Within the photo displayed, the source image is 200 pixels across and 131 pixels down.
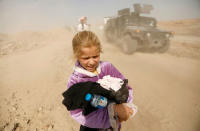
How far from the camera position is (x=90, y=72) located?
2.70 ft

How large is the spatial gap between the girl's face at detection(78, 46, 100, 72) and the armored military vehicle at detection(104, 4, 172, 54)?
3.13 m

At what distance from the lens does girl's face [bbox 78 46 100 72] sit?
772 mm

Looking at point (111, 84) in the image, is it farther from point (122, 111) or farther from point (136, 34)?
point (136, 34)

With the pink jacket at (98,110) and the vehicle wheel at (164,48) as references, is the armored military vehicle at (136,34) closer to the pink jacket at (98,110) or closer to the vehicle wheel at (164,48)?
the vehicle wheel at (164,48)

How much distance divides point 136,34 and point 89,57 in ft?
11.7

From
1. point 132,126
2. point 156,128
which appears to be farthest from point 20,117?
point 156,128

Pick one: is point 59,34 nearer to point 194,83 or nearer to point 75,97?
point 194,83

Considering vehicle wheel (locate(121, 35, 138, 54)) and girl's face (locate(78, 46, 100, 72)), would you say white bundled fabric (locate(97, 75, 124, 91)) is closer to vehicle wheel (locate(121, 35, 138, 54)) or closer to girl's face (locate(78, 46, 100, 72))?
girl's face (locate(78, 46, 100, 72))

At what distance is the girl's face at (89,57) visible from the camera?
77 cm

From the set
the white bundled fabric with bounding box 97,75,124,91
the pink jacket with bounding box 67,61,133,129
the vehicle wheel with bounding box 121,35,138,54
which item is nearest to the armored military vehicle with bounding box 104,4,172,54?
the vehicle wheel with bounding box 121,35,138,54

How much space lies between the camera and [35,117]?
1638mm

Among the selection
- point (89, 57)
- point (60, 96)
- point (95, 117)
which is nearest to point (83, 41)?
point (89, 57)

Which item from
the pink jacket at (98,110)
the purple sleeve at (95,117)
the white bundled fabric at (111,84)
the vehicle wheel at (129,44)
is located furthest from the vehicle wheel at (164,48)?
the purple sleeve at (95,117)

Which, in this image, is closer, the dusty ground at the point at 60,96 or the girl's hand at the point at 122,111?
the girl's hand at the point at 122,111
